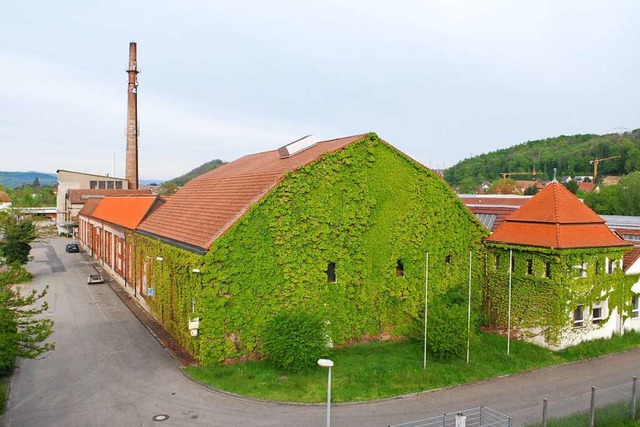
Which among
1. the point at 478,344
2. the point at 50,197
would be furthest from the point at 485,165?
the point at 478,344

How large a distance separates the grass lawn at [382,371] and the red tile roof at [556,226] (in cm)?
445

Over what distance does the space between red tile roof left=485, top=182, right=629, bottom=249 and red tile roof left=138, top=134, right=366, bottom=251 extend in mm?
8589

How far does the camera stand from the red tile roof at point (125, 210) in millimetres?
32062

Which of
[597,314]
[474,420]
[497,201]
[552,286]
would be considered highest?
[497,201]

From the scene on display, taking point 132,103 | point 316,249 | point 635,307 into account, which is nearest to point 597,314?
point 635,307

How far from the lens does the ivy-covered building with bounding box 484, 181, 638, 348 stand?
70.2 feet

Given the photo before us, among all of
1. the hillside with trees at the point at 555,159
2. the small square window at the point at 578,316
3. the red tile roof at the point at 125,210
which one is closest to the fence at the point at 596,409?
the small square window at the point at 578,316

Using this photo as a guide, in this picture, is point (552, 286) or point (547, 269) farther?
point (547, 269)

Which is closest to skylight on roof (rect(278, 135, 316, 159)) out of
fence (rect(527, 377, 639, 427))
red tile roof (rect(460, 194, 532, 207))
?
fence (rect(527, 377, 639, 427))

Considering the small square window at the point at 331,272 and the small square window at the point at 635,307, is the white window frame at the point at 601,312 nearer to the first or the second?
the small square window at the point at 635,307

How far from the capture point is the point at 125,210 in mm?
36969

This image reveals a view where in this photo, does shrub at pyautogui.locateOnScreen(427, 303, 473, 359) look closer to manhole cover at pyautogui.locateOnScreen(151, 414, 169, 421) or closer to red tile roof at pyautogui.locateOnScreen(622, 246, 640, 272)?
red tile roof at pyautogui.locateOnScreen(622, 246, 640, 272)

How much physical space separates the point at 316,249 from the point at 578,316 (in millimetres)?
11963

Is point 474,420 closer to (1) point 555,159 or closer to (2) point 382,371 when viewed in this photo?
(2) point 382,371
